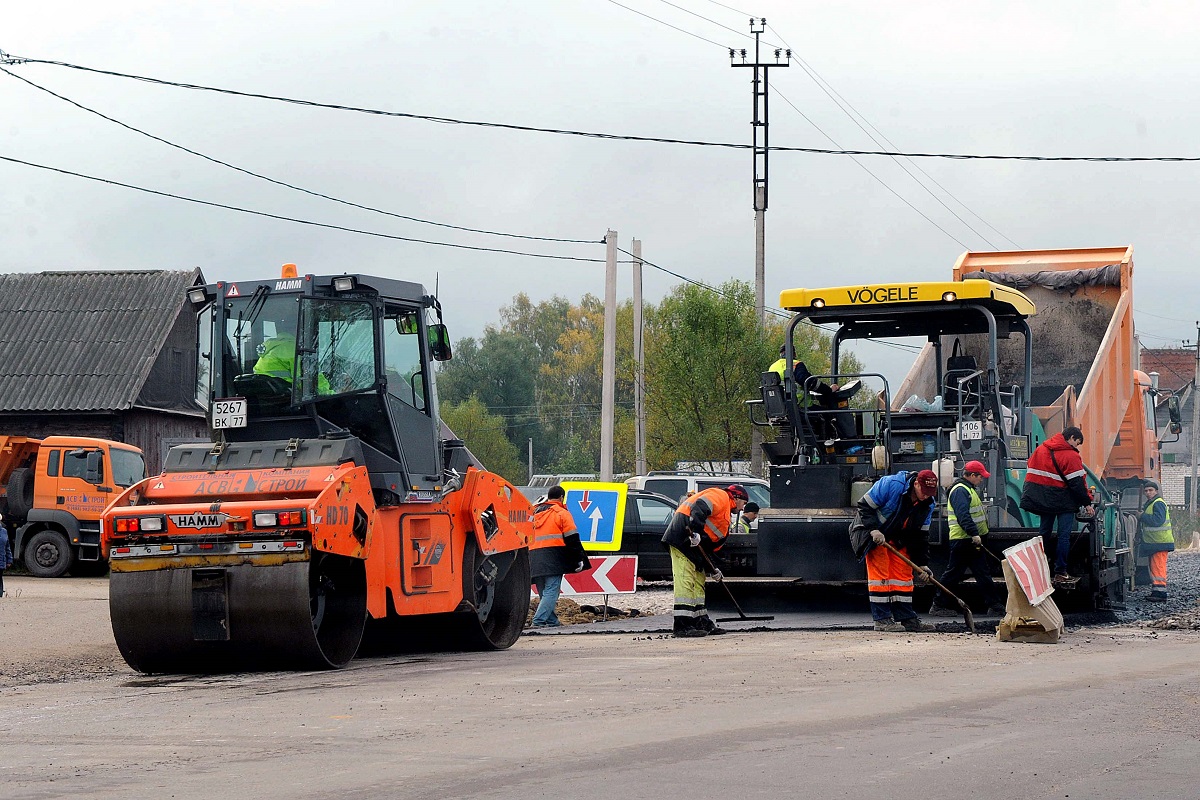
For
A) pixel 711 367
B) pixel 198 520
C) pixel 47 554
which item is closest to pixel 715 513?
pixel 198 520

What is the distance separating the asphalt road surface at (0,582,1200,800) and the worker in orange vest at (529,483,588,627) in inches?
140

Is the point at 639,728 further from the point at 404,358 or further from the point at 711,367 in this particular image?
the point at 711,367

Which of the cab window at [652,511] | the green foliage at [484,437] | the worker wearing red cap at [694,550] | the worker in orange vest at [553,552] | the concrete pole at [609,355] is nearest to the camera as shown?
the worker wearing red cap at [694,550]

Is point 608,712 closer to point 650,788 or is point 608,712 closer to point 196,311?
point 650,788

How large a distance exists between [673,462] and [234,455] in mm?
29445

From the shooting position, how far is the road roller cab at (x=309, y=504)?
9.28 m

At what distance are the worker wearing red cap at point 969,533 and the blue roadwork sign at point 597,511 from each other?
403cm

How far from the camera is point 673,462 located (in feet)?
128

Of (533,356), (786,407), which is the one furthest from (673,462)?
(533,356)

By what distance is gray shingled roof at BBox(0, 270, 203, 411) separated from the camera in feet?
102

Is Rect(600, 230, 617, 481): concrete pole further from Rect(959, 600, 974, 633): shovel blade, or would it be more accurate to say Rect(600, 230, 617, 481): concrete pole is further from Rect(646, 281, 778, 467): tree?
Rect(959, 600, 974, 633): shovel blade

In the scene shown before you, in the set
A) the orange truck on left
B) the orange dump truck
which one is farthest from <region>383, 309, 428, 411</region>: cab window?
the orange truck on left

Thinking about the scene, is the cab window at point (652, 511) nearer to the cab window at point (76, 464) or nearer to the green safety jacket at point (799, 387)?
the green safety jacket at point (799, 387)

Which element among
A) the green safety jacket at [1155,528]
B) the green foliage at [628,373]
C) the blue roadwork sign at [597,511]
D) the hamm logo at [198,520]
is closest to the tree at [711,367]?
the green foliage at [628,373]
